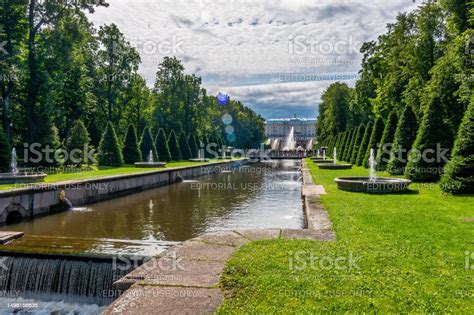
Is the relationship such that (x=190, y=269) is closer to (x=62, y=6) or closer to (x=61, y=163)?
(x=61, y=163)

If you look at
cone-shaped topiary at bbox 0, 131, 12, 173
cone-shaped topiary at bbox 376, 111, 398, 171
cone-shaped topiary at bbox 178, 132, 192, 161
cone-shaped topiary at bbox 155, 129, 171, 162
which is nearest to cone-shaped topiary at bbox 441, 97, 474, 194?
cone-shaped topiary at bbox 376, 111, 398, 171

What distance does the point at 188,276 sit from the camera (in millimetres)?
4953

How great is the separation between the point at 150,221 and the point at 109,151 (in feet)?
67.1

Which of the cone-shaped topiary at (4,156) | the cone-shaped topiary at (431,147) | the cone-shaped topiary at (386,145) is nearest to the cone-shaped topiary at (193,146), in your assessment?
the cone-shaped topiary at (386,145)

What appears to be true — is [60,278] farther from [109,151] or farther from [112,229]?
[109,151]

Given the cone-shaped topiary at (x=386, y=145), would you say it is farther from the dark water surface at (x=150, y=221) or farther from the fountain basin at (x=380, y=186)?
the fountain basin at (x=380, y=186)

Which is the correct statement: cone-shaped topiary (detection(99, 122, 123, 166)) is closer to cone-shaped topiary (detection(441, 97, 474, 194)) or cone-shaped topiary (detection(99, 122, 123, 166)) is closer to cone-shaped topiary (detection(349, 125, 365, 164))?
cone-shaped topiary (detection(349, 125, 365, 164))

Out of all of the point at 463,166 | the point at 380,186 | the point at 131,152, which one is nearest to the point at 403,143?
the point at 380,186

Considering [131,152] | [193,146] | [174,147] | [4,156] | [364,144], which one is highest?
[364,144]

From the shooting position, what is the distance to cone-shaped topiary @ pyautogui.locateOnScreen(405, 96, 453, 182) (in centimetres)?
1598

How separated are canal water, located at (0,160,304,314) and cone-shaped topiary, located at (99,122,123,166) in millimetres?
11546

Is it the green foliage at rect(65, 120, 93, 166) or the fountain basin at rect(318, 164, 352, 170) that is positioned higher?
the green foliage at rect(65, 120, 93, 166)

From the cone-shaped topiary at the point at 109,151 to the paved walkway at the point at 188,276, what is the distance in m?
25.3

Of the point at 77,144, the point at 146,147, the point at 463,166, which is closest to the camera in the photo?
the point at 463,166
